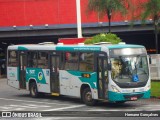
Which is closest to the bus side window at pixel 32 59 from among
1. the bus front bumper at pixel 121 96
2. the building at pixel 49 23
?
the bus front bumper at pixel 121 96

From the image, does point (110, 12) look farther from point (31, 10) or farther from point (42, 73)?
point (31, 10)

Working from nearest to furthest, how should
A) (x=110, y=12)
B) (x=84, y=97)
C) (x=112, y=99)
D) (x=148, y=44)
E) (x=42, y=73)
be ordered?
(x=112, y=99)
(x=84, y=97)
(x=42, y=73)
(x=110, y=12)
(x=148, y=44)

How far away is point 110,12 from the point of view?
4272 centimetres

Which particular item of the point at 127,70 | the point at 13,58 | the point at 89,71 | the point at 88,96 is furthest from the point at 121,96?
the point at 13,58

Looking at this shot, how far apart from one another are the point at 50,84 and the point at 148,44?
169 ft

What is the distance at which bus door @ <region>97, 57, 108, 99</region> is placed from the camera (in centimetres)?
2173

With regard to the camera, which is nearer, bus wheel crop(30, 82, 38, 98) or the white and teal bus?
the white and teal bus

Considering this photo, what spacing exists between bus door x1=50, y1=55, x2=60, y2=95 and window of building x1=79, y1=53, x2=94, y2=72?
2.15 metres

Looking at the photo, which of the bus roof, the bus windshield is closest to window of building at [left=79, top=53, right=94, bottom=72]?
the bus roof

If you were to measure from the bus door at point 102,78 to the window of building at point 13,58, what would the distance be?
8382mm

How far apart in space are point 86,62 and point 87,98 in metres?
1.65

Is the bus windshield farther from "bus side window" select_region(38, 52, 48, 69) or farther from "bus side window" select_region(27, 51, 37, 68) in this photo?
"bus side window" select_region(27, 51, 37, 68)

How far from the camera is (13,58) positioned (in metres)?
29.6

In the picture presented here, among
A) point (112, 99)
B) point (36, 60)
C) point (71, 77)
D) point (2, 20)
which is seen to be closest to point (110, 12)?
point (36, 60)
